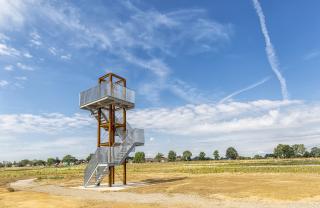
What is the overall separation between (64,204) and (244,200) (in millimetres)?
11603

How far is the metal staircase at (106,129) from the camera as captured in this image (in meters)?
26.5

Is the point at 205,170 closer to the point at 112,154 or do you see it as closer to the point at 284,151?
the point at 112,154

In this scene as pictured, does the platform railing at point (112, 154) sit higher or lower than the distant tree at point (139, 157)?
higher

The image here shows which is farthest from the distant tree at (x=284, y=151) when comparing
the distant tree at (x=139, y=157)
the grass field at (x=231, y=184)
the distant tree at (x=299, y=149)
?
the grass field at (x=231, y=184)

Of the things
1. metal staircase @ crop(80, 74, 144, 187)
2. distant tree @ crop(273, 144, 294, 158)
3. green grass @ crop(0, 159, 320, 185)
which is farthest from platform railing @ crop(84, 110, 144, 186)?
distant tree @ crop(273, 144, 294, 158)

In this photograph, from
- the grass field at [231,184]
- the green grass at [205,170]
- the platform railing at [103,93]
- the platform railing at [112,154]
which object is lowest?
the green grass at [205,170]

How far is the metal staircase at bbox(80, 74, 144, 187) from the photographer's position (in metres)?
26.5

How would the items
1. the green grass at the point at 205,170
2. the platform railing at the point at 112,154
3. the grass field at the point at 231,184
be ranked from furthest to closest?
the green grass at the point at 205,170
the platform railing at the point at 112,154
the grass field at the point at 231,184

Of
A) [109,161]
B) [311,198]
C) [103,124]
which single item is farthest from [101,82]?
[311,198]

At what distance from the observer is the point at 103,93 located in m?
26.6

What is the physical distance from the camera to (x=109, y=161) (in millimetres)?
26188

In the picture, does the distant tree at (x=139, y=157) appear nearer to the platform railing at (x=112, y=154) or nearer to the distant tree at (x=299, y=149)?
the distant tree at (x=299, y=149)

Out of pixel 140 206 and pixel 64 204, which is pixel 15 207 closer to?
pixel 64 204

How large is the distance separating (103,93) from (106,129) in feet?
14.7
